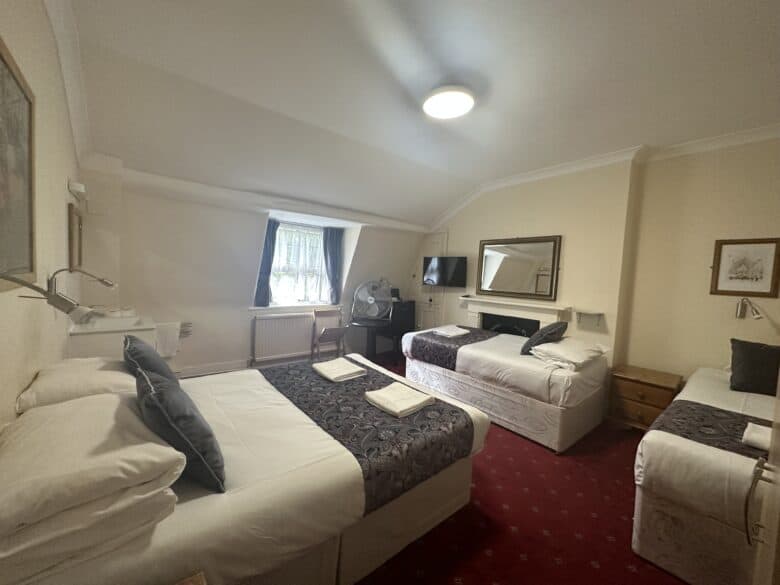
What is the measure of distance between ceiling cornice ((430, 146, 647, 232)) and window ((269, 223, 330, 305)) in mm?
2149

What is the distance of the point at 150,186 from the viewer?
9.69 ft

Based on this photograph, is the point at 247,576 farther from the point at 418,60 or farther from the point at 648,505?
the point at 418,60

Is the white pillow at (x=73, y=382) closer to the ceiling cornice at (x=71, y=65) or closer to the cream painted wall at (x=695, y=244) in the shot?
the ceiling cornice at (x=71, y=65)

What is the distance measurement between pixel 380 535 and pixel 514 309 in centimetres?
319

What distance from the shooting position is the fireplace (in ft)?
13.0

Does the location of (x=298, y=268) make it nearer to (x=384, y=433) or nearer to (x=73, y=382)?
(x=73, y=382)

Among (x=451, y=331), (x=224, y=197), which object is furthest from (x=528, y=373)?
(x=224, y=197)

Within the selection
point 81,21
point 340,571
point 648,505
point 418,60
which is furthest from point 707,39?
point 81,21

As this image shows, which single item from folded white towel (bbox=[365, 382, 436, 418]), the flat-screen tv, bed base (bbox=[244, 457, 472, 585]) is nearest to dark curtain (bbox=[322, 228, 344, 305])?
the flat-screen tv

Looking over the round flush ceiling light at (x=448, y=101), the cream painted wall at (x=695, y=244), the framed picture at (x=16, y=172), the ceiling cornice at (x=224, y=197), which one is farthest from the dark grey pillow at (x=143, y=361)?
the cream painted wall at (x=695, y=244)

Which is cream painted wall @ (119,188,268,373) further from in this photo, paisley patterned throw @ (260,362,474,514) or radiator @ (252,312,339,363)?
paisley patterned throw @ (260,362,474,514)

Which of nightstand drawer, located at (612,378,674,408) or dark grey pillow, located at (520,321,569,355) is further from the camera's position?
dark grey pillow, located at (520,321,569,355)

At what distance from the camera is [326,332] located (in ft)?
13.9

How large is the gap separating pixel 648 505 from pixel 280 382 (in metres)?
2.25
